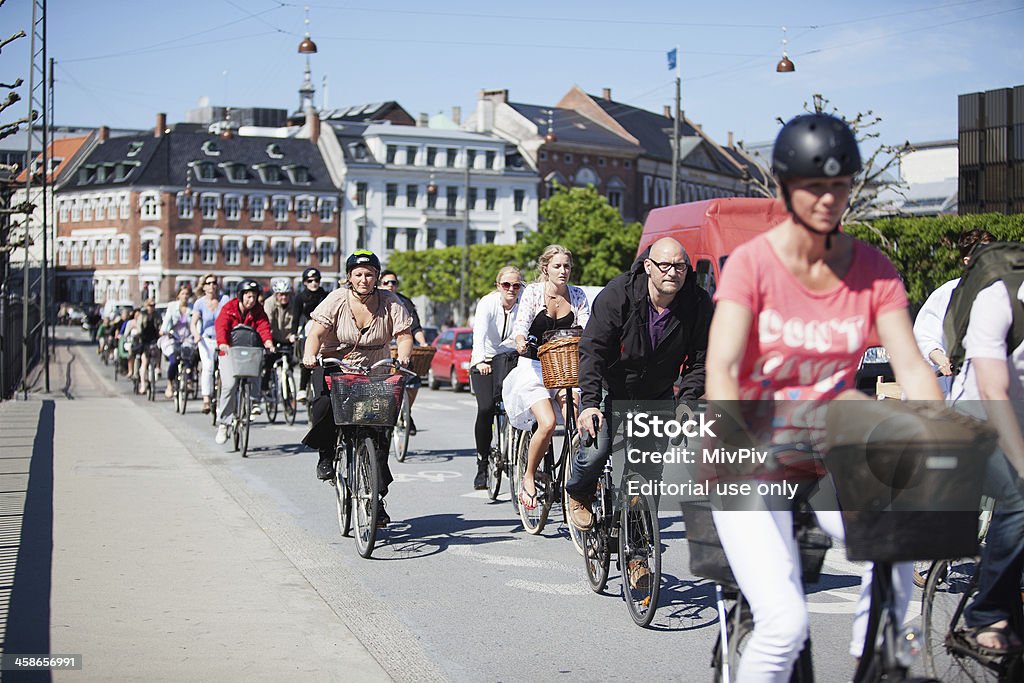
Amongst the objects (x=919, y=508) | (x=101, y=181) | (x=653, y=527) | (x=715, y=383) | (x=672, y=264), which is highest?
(x=101, y=181)

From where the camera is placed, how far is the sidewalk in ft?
19.0

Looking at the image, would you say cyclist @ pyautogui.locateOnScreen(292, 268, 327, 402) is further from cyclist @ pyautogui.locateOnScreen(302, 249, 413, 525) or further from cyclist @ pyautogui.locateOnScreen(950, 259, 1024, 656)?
cyclist @ pyautogui.locateOnScreen(950, 259, 1024, 656)

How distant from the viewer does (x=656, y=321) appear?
654cm

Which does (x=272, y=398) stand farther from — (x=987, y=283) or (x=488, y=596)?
(x=987, y=283)

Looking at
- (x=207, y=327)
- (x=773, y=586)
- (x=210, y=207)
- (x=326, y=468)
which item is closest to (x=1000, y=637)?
(x=773, y=586)

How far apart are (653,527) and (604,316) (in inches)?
40.8

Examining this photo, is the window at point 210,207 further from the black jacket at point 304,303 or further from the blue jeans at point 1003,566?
the blue jeans at point 1003,566

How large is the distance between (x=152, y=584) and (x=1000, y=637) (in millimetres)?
4593

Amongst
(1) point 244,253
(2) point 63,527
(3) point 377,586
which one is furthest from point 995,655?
(1) point 244,253

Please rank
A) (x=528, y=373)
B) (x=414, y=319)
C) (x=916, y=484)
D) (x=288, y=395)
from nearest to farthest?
(x=916, y=484) < (x=528, y=373) < (x=414, y=319) < (x=288, y=395)

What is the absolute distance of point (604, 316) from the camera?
21.4 ft

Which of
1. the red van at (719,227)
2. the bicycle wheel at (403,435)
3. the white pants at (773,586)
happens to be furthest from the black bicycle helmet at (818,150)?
the red van at (719,227)

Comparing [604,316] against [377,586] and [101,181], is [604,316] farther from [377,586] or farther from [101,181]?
[101,181]

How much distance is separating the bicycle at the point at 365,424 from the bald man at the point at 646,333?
2.04 m
